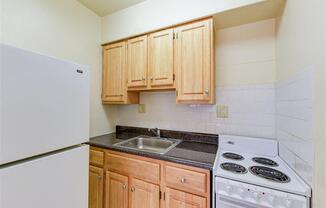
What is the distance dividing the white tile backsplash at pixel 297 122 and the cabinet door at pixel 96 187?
169 cm

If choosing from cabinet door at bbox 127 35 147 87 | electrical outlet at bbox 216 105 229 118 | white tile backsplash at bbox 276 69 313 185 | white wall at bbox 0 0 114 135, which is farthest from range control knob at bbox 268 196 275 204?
A: white wall at bbox 0 0 114 135

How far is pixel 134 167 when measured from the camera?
1445 mm

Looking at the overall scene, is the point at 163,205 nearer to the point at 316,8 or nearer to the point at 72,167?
the point at 72,167

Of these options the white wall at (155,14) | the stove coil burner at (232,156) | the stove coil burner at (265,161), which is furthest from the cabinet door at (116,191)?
the white wall at (155,14)

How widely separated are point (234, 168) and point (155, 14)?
170 cm

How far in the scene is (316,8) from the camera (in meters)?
0.81

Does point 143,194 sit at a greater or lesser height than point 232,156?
lesser

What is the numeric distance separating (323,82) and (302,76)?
0.24 m

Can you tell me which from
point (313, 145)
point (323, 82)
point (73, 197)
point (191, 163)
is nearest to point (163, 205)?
point (191, 163)

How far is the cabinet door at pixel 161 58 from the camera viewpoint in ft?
5.48

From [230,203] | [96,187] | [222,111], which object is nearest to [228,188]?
[230,203]

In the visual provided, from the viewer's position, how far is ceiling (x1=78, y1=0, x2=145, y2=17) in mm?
1846

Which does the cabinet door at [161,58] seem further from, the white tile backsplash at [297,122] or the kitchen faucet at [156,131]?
the white tile backsplash at [297,122]

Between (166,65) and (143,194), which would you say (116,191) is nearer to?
(143,194)
